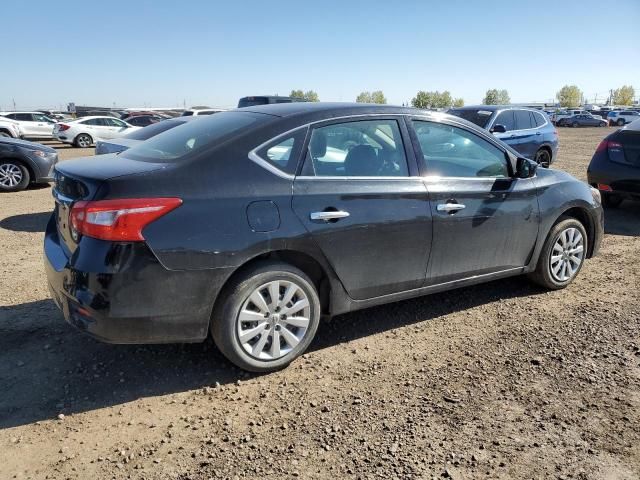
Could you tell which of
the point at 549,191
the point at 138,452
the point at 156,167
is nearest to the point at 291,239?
the point at 156,167

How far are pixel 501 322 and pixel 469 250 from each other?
65 centimetres

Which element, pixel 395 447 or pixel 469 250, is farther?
pixel 469 250

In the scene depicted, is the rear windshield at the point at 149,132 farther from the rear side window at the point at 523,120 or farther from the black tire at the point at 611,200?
the rear side window at the point at 523,120

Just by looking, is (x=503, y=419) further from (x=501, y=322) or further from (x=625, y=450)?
(x=501, y=322)

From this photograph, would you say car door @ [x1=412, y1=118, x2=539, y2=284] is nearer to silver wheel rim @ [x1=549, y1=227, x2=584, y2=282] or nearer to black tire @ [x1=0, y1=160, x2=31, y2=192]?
silver wheel rim @ [x1=549, y1=227, x2=584, y2=282]

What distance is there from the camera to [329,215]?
3.24 metres

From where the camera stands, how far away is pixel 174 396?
307 centimetres

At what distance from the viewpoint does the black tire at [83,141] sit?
22.4 meters

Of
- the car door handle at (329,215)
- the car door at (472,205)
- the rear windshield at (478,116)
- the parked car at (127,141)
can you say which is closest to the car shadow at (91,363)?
the car door at (472,205)

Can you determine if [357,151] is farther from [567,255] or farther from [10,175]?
[10,175]

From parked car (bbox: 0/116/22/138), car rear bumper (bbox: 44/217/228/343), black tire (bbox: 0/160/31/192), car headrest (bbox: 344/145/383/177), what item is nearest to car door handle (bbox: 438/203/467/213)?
car headrest (bbox: 344/145/383/177)

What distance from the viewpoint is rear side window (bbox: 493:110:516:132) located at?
1102 centimetres

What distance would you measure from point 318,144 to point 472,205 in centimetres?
131

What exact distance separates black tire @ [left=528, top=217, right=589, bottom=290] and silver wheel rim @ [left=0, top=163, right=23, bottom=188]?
359 inches
